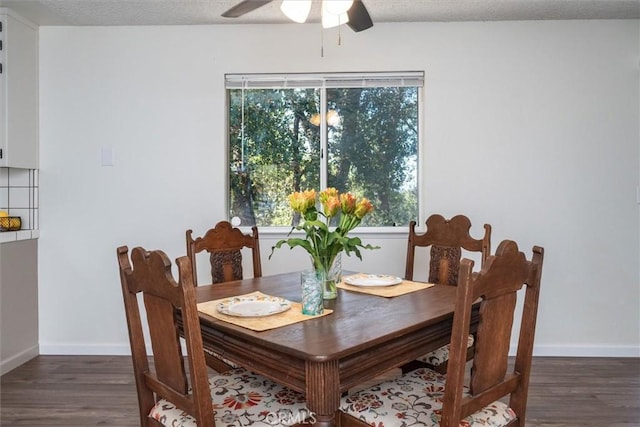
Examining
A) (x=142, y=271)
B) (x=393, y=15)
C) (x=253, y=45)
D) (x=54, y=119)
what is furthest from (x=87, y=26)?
(x=142, y=271)

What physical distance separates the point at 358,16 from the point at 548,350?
253 cm

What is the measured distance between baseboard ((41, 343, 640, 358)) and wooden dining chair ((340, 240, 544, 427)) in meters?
1.81

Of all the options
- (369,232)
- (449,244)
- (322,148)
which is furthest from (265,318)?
(322,148)

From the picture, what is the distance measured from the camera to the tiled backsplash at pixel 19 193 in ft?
9.93

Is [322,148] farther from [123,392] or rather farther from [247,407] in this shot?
[247,407]

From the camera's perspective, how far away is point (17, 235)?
9.27 ft

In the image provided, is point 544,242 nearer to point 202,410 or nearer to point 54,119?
point 202,410

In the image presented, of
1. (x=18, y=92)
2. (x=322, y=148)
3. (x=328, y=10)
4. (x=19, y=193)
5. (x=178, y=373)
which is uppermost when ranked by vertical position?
(x=328, y=10)

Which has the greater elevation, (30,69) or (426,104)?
(30,69)

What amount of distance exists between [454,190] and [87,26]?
2804 mm

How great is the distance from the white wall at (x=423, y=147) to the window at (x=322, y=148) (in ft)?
0.50

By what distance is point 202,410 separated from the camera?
1152 mm

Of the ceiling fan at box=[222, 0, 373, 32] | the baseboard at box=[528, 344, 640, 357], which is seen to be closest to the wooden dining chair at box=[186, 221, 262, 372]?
the ceiling fan at box=[222, 0, 373, 32]

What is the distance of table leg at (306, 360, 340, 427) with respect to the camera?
3.71ft
